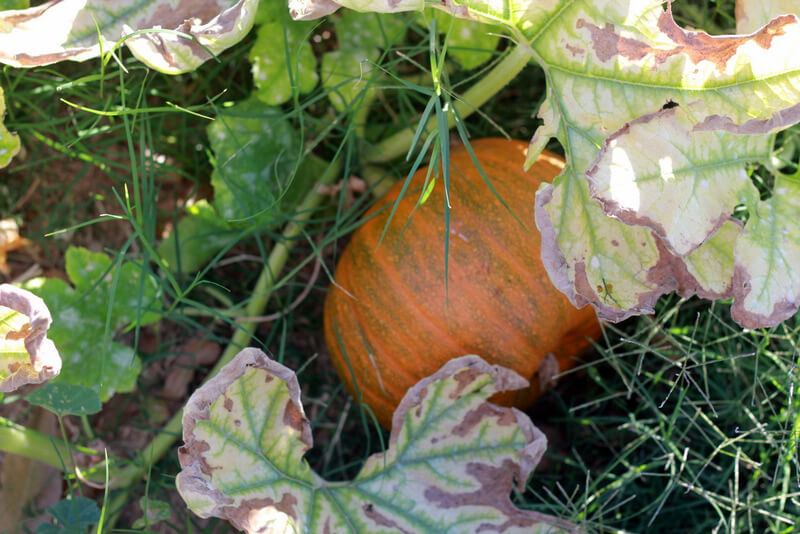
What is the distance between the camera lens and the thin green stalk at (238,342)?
66.8 inches

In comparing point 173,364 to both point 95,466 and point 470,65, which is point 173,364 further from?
point 470,65

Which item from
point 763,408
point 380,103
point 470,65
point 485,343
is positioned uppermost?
point 470,65

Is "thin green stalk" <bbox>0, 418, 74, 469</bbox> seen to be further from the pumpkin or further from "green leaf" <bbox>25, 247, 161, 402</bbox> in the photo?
the pumpkin

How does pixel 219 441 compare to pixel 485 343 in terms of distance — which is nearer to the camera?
pixel 219 441

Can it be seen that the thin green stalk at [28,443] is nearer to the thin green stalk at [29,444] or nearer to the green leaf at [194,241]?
the thin green stalk at [29,444]

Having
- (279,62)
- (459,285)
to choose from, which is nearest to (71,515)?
A: (459,285)

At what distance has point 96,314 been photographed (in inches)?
64.7

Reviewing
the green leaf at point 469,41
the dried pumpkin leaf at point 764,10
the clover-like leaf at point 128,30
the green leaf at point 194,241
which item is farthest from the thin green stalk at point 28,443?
the dried pumpkin leaf at point 764,10

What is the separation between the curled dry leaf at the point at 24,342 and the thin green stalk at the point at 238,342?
422 mm

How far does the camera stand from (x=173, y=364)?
199cm

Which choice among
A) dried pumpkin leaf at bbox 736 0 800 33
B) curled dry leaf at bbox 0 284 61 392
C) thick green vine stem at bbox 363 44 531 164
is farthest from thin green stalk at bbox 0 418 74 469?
dried pumpkin leaf at bbox 736 0 800 33

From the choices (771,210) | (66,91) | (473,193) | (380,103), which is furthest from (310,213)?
(771,210)

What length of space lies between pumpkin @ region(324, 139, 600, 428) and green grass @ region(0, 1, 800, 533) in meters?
0.12

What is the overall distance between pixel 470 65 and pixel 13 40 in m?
0.84
